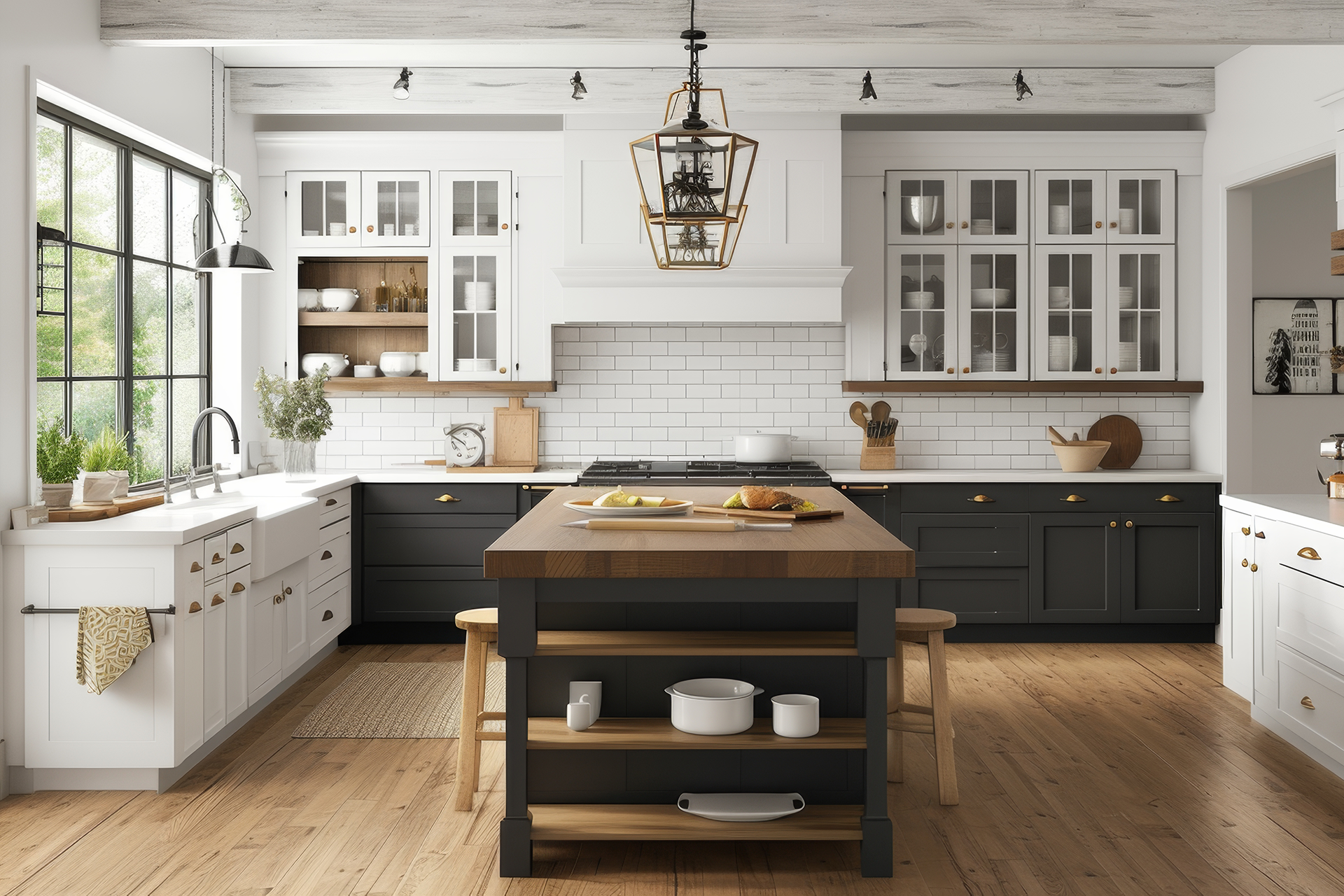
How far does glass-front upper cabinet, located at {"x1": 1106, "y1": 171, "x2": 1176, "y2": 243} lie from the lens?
19.7 ft

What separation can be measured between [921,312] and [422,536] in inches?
124

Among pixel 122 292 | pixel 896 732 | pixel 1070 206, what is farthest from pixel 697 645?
pixel 1070 206

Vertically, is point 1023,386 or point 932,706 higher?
point 1023,386

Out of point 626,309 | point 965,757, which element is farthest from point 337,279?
point 965,757

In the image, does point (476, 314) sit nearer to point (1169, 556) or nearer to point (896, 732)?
point (896, 732)

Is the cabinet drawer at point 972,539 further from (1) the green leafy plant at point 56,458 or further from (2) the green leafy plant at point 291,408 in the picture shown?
(1) the green leafy plant at point 56,458

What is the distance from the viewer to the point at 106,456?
4.01 m

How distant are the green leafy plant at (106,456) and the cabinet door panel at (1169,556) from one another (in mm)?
4998

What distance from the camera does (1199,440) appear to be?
242 inches

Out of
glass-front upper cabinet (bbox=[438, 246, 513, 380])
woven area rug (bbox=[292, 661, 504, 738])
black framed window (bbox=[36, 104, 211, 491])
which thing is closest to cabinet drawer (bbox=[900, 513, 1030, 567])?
woven area rug (bbox=[292, 661, 504, 738])

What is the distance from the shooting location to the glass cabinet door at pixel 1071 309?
6027mm

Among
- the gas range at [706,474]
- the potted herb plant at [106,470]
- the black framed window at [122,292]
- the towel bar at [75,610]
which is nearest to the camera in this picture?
the towel bar at [75,610]

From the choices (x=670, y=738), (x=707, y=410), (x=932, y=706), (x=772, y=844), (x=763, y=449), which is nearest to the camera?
(x=670, y=738)

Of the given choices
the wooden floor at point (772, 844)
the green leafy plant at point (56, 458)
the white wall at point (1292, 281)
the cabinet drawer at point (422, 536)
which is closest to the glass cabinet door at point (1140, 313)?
the white wall at point (1292, 281)
